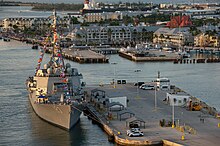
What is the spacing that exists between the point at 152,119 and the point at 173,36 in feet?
83.7

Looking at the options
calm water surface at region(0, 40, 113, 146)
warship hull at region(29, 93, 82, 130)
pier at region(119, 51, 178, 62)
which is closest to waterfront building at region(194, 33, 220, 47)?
pier at region(119, 51, 178, 62)

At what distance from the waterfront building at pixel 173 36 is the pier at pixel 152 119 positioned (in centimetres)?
2043

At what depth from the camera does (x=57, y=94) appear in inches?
632

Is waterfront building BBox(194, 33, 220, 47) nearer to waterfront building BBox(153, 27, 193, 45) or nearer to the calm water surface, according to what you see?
waterfront building BBox(153, 27, 193, 45)

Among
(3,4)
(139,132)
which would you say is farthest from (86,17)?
(3,4)

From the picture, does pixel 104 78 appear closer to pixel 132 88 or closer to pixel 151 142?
pixel 132 88

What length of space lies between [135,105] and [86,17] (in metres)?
42.5

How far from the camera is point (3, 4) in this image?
153625 mm

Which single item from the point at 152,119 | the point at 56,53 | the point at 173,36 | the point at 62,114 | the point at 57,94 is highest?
the point at 56,53

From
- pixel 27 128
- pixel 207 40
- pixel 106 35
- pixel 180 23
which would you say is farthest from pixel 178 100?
pixel 180 23

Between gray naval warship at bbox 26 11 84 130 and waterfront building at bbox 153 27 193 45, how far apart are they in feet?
70.7

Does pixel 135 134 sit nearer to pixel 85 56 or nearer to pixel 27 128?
pixel 27 128

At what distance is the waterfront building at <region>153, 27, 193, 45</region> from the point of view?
38.9m

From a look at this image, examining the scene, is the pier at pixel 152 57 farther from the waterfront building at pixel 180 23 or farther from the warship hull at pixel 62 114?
the warship hull at pixel 62 114
